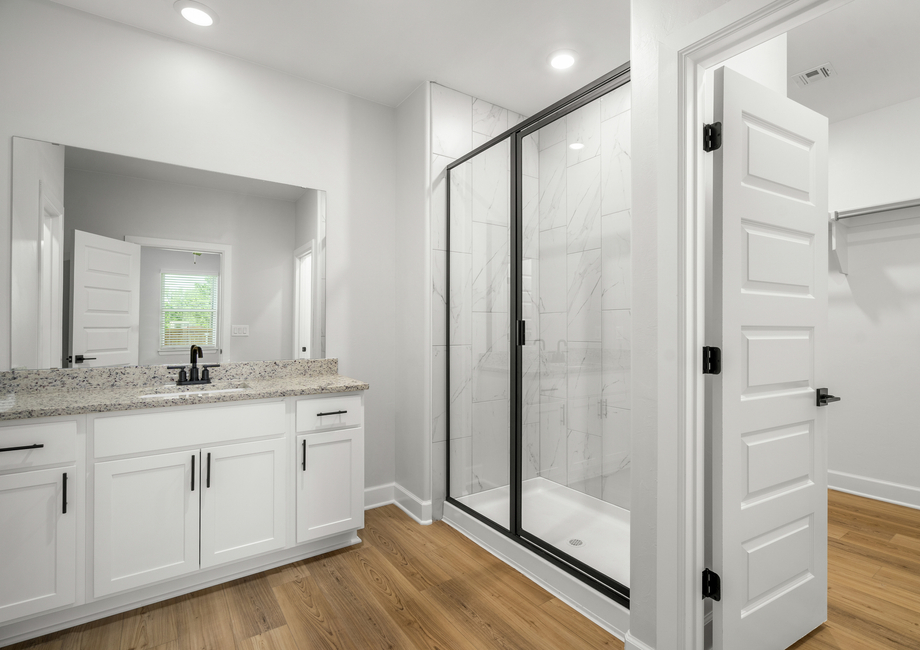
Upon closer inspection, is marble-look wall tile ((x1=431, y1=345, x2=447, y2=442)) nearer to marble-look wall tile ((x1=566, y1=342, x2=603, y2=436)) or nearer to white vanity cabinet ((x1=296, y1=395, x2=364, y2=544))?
white vanity cabinet ((x1=296, y1=395, x2=364, y2=544))

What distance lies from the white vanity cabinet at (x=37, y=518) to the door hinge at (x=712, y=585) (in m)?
2.33

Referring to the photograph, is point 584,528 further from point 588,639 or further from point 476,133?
point 476,133

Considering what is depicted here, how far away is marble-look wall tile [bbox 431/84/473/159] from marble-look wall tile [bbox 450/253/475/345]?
27.6 inches

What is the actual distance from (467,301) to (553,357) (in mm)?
627

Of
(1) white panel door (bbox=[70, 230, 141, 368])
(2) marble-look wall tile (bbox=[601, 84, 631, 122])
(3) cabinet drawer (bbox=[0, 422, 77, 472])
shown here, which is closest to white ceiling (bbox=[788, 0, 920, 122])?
(2) marble-look wall tile (bbox=[601, 84, 631, 122])

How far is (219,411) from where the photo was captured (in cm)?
209

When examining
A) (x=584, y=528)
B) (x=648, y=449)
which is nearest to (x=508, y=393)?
(x=584, y=528)

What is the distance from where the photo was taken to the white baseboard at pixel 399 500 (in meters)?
2.84

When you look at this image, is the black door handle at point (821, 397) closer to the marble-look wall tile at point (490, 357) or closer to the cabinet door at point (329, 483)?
the marble-look wall tile at point (490, 357)

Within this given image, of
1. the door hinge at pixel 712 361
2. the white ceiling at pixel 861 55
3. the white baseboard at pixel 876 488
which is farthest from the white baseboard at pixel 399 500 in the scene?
the white ceiling at pixel 861 55

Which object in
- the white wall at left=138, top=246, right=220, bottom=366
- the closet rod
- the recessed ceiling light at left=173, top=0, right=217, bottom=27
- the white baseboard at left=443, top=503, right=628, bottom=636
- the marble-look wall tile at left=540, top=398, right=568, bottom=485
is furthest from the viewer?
the closet rod

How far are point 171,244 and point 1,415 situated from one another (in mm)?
1133

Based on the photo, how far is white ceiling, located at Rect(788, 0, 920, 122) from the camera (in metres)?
2.18

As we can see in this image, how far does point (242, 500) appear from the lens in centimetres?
214
